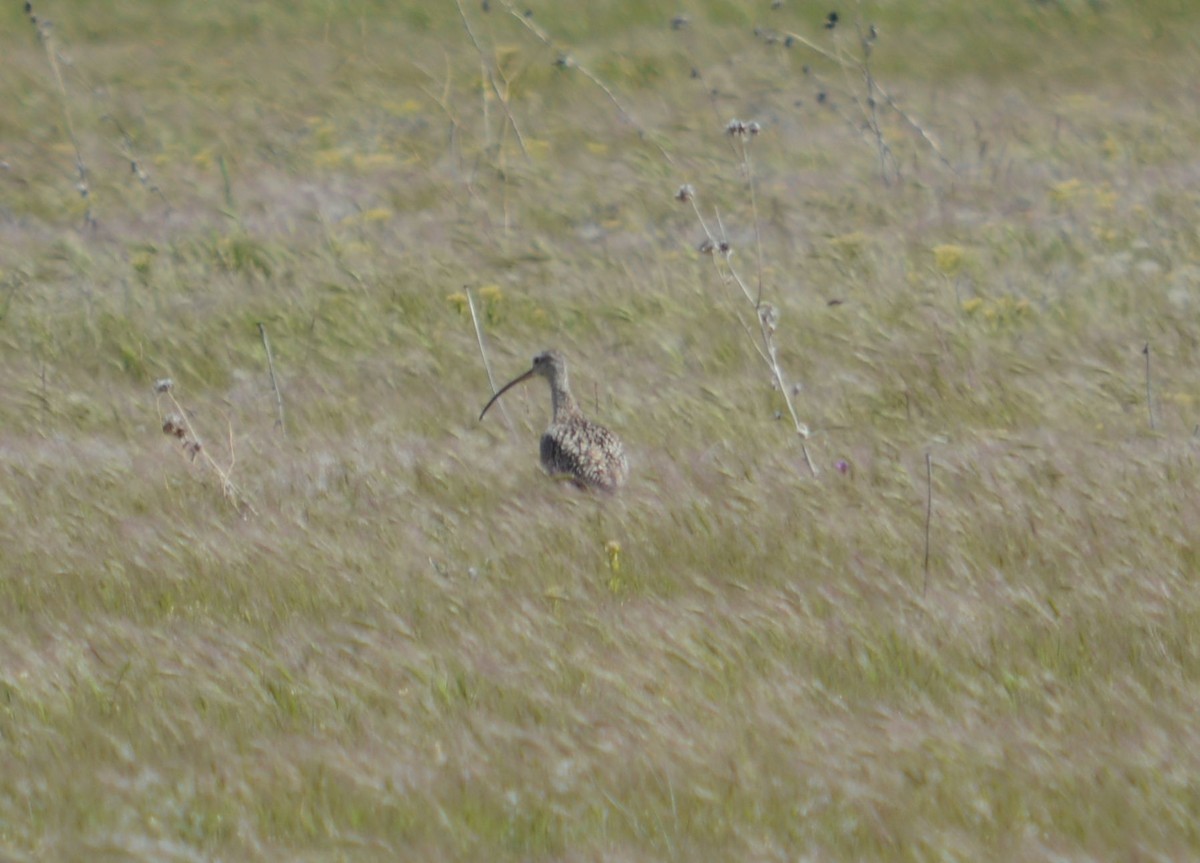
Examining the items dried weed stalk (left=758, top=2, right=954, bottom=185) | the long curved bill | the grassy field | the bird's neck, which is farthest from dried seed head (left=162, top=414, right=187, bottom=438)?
dried weed stalk (left=758, top=2, right=954, bottom=185)

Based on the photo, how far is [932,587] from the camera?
445cm

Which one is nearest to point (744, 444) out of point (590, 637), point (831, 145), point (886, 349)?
point (886, 349)

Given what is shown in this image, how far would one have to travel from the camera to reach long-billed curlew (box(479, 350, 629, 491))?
5.52 m

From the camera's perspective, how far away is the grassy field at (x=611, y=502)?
11.4 ft

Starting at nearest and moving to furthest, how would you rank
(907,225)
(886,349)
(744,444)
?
(744,444)
(886,349)
(907,225)

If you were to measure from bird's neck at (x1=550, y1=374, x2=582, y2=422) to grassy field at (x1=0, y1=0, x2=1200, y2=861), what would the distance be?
0.61 feet

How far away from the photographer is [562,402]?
626 cm

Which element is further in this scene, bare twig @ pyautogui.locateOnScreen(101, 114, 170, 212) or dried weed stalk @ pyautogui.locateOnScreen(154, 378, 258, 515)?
bare twig @ pyautogui.locateOnScreen(101, 114, 170, 212)

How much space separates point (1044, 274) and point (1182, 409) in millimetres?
2156

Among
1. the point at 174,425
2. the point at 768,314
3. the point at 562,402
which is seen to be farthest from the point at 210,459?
the point at 768,314

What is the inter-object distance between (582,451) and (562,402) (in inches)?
26.7

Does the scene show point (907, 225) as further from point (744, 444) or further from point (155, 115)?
point (155, 115)

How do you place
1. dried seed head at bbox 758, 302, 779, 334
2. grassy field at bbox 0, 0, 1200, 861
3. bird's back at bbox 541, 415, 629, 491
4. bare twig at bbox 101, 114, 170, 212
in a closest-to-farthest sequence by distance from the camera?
grassy field at bbox 0, 0, 1200, 861 → bird's back at bbox 541, 415, 629, 491 → dried seed head at bbox 758, 302, 779, 334 → bare twig at bbox 101, 114, 170, 212

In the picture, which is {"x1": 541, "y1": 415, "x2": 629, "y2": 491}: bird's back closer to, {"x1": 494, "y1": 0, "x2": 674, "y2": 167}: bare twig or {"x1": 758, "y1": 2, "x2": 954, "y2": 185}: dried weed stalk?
{"x1": 494, "y1": 0, "x2": 674, "y2": 167}: bare twig
